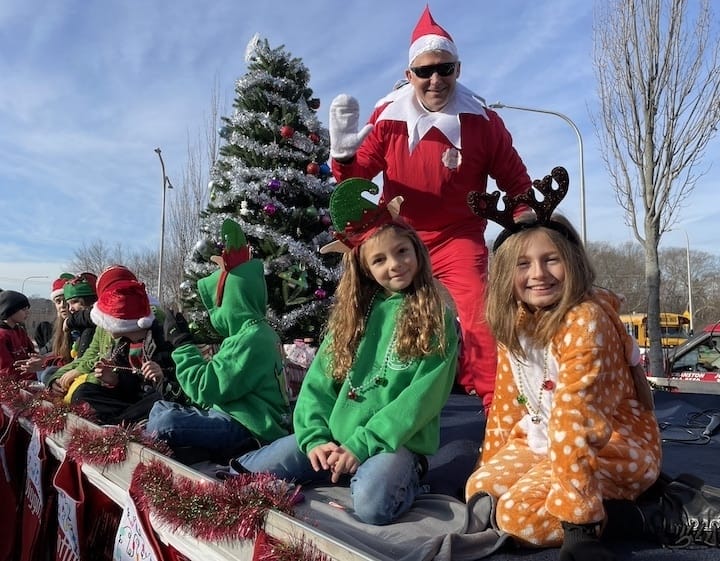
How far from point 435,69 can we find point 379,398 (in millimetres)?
1863

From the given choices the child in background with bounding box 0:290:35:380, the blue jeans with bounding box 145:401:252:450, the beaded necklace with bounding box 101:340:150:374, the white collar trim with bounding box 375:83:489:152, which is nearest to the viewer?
the blue jeans with bounding box 145:401:252:450

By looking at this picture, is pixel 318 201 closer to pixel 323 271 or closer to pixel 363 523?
pixel 323 271

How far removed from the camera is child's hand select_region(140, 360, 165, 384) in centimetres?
302

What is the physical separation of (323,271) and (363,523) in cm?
452

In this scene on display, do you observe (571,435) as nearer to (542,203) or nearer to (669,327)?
(542,203)

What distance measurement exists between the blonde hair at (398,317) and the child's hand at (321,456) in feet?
1.02

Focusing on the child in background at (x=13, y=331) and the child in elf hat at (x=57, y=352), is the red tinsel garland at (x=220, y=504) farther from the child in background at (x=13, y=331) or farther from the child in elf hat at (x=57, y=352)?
the child in background at (x=13, y=331)

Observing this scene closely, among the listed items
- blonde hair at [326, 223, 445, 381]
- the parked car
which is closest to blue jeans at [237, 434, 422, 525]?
blonde hair at [326, 223, 445, 381]

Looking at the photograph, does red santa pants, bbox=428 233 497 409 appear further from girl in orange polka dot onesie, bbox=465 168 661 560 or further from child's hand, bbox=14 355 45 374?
child's hand, bbox=14 355 45 374

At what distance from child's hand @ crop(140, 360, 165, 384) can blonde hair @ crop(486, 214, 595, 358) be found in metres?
1.84

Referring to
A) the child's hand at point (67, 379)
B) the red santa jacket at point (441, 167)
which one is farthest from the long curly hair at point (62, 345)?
the red santa jacket at point (441, 167)

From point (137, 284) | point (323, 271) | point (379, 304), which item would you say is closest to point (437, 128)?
point (379, 304)

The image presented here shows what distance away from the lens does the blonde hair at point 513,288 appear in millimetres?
1768

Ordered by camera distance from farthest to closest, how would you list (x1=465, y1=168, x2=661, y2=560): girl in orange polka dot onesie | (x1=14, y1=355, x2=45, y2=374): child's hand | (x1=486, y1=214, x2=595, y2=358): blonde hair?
(x1=14, y1=355, x2=45, y2=374): child's hand, (x1=486, y1=214, x2=595, y2=358): blonde hair, (x1=465, y1=168, x2=661, y2=560): girl in orange polka dot onesie
